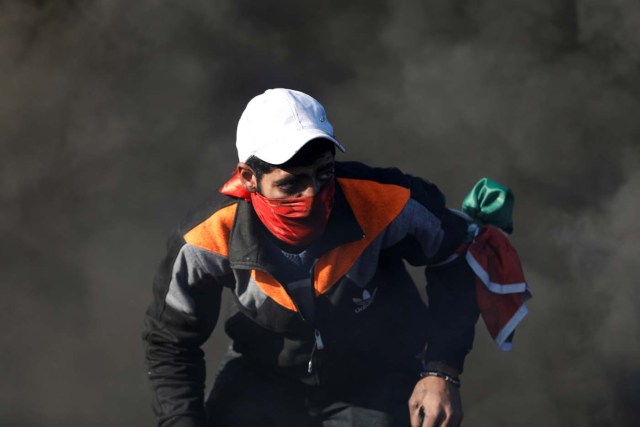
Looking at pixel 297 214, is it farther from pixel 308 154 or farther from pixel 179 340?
pixel 179 340

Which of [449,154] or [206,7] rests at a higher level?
[206,7]

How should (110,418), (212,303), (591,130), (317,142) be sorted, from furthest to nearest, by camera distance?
(591,130) → (110,418) → (212,303) → (317,142)

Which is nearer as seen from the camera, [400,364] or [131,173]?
[400,364]

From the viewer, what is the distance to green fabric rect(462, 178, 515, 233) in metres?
4.61

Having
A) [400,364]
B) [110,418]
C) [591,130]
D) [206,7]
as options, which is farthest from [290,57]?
[400,364]

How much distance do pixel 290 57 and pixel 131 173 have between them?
131 cm

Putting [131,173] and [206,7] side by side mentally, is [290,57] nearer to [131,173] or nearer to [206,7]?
[206,7]

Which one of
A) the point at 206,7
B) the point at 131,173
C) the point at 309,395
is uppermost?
the point at 206,7

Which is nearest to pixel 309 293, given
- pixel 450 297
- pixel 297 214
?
pixel 297 214

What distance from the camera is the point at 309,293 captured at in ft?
14.0

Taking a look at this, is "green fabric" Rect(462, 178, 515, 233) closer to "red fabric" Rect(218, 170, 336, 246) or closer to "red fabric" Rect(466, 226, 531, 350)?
"red fabric" Rect(466, 226, 531, 350)

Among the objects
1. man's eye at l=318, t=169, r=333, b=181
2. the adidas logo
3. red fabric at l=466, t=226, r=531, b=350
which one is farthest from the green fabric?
man's eye at l=318, t=169, r=333, b=181

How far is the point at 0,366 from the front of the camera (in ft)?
23.6

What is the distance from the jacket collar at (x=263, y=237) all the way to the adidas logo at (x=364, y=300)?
0.26 meters
